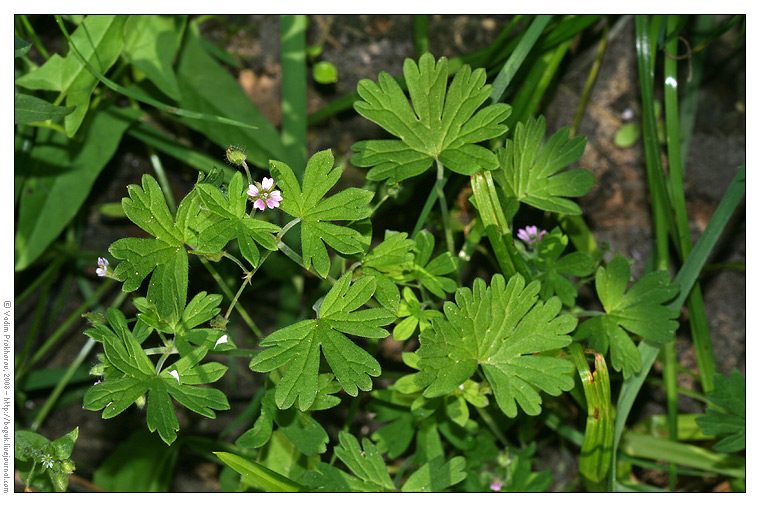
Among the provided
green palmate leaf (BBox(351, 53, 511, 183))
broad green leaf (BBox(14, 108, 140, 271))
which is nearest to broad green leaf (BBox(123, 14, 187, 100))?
broad green leaf (BBox(14, 108, 140, 271))

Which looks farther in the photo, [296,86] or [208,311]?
[296,86]

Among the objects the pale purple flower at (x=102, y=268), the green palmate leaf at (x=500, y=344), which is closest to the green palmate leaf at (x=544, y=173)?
the green palmate leaf at (x=500, y=344)

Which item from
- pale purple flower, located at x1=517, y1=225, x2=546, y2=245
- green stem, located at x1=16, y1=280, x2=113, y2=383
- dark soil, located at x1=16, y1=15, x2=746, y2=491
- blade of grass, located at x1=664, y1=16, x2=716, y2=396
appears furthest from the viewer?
dark soil, located at x1=16, y1=15, x2=746, y2=491

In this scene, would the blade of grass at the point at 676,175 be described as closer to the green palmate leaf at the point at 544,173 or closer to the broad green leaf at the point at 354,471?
the green palmate leaf at the point at 544,173

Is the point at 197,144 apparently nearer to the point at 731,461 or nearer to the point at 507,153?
the point at 507,153

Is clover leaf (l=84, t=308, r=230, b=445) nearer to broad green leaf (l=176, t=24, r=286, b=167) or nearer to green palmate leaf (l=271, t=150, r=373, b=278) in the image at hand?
green palmate leaf (l=271, t=150, r=373, b=278)

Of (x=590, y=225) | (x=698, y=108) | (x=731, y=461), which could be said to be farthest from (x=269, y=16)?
(x=731, y=461)
